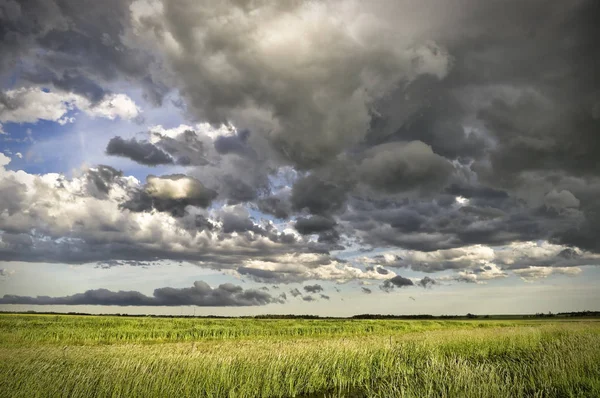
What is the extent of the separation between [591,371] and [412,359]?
8.15 metres

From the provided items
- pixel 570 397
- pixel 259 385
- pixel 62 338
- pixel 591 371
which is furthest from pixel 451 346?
pixel 62 338

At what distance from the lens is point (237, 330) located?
42.6m

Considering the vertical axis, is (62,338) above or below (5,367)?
below

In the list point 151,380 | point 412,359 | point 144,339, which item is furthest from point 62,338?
point 412,359

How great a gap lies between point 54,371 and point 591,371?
18.1 metres

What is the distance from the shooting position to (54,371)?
1173cm

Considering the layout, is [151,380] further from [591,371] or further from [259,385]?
[591,371]

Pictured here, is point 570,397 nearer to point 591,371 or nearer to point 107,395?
point 591,371

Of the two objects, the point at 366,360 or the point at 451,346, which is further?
the point at 451,346

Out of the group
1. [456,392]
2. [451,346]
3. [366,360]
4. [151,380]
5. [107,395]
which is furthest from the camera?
[451,346]

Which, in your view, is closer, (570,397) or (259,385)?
(570,397)

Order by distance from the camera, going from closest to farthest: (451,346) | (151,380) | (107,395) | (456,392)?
1. (456,392)
2. (107,395)
3. (151,380)
4. (451,346)

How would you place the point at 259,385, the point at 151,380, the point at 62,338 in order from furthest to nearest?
1. the point at 62,338
2. the point at 259,385
3. the point at 151,380

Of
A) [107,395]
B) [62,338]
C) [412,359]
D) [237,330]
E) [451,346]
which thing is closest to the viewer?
[107,395]
